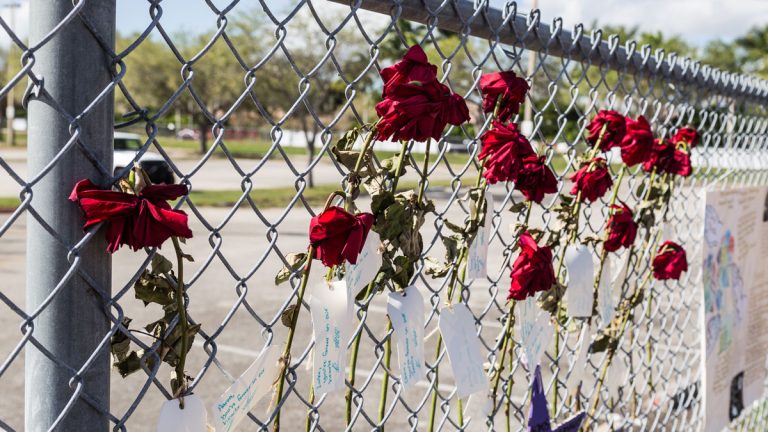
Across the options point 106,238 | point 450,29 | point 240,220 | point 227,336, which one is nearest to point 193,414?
point 106,238

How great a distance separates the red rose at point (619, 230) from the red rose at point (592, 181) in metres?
0.16

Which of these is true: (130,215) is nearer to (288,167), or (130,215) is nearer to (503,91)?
(503,91)

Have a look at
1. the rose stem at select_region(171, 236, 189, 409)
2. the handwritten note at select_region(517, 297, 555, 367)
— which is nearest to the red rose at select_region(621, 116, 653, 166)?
the handwritten note at select_region(517, 297, 555, 367)

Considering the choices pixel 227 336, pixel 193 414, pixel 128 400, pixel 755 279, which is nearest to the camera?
pixel 193 414

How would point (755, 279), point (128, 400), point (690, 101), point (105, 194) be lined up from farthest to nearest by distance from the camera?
1. point (128, 400)
2. point (755, 279)
3. point (690, 101)
4. point (105, 194)

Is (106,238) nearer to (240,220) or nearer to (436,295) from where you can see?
(436,295)

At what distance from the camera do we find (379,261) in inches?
55.8

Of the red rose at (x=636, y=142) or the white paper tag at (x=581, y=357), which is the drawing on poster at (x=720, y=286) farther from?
the white paper tag at (x=581, y=357)

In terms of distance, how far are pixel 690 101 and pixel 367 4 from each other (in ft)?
6.08

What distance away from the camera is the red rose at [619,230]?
7.32ft

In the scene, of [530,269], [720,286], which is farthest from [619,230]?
[720,286]

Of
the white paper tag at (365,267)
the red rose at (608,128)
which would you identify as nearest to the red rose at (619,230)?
the red rose at (608,128)

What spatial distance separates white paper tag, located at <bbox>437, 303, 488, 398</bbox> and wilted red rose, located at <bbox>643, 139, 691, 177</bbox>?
3.56 feet

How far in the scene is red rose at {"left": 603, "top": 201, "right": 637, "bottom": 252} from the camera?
2.23m
